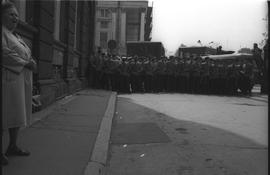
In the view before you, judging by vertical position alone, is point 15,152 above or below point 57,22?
below

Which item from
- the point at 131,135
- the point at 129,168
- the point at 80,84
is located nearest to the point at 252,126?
the point at 131,135

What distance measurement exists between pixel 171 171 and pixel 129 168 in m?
0.56

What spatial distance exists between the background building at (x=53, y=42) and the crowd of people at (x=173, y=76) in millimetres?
2287

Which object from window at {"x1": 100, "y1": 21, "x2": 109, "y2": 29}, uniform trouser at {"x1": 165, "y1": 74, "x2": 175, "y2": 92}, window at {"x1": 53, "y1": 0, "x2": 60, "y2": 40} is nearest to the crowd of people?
uniform trouser at {"x1": 165, "y1": 74, "x2": 175, "y2": 92}

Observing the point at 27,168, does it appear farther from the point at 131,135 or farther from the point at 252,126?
the point at 252,126

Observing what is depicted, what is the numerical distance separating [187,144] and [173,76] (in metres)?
15.1

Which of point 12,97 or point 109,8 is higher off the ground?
point 109,8

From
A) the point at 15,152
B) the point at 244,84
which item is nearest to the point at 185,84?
the point at 244,84

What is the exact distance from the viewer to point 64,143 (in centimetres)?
665

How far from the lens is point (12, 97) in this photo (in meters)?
4.88

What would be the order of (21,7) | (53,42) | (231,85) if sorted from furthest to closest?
(231,85) → (53,42) → (21,7)

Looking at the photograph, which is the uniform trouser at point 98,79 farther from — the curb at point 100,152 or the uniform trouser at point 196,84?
the curb at point 100,152

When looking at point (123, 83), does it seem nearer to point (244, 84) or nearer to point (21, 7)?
point (244, 84)

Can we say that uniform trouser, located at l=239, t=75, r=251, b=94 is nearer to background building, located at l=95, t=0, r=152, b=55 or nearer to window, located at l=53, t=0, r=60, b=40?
window, located at l=53, t=0, r=60, b=40
